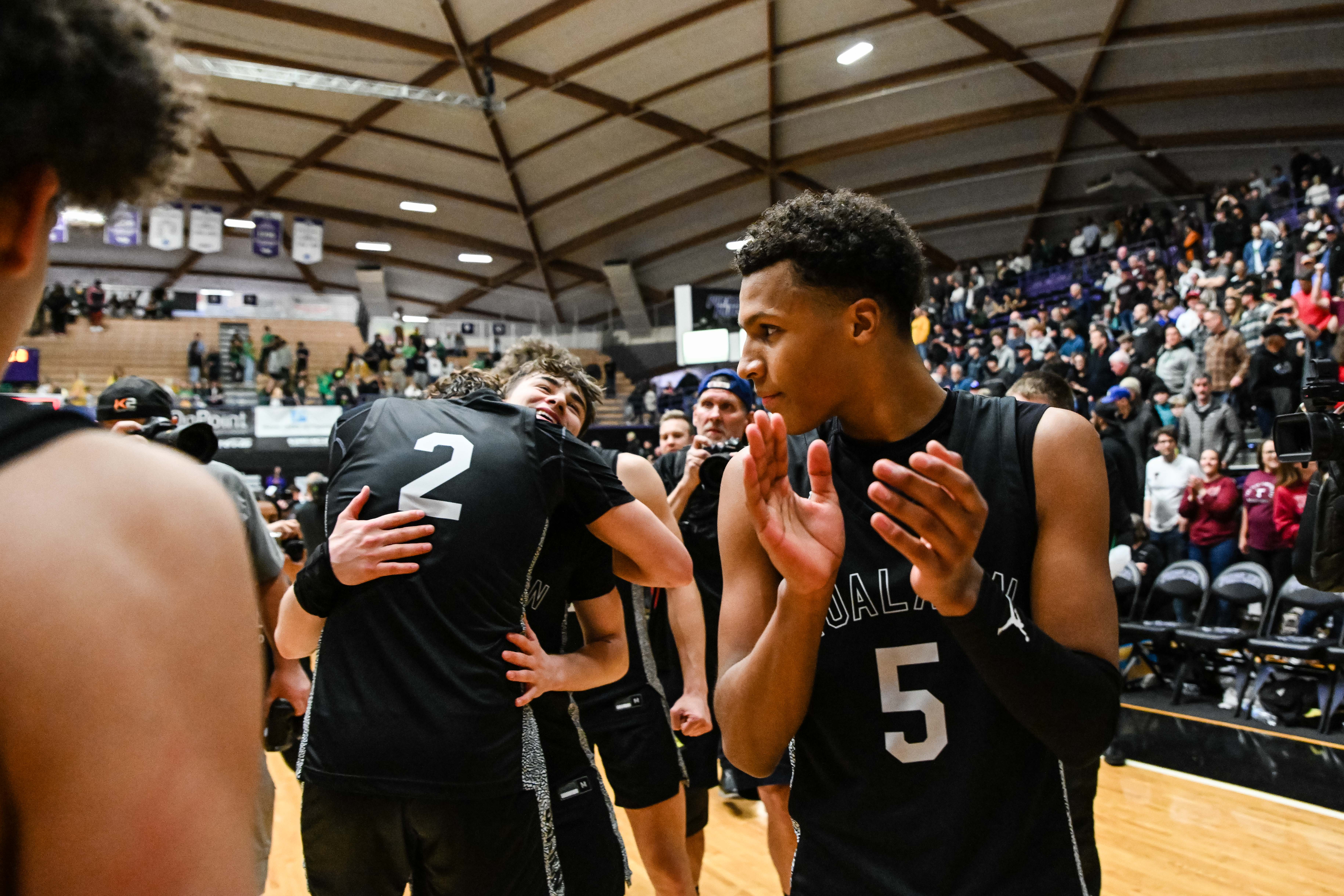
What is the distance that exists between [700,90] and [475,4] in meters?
4.38

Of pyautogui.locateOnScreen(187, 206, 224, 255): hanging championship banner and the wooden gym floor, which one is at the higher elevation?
pyautogui.locateOnScreen(187, 206, 224, 255): hanging championship banner

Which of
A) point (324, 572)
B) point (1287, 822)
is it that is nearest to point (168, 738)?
point (324, 572)

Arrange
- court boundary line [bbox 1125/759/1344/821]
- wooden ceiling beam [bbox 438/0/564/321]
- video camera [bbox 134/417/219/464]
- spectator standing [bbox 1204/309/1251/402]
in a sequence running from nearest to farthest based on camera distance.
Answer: video camera [bbox 134/417/219/464]
court boundary line [bbox 1125/759/1344/821]
spectator standing [bbox 1204/309/1251/402]
wooden ceiling beam [bbox 438/0/564/321]

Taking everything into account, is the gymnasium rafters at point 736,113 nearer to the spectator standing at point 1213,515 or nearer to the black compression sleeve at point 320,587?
the spectator standing at point 1213,515

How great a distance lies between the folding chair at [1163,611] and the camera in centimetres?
718

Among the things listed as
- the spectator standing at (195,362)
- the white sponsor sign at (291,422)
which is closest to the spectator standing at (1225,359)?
the white sponsor sign at (291,422)

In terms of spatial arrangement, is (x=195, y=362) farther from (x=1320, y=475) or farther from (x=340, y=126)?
(x=1320, y=475)

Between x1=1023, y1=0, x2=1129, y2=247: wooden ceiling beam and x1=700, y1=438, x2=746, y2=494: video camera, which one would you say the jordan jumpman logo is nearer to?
x1=700, y1=438, x2=746, y2=494: video camera

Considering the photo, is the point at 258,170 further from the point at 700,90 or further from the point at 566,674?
the point at 566,674

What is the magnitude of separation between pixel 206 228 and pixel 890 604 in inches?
823

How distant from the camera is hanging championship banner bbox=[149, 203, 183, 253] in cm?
1803

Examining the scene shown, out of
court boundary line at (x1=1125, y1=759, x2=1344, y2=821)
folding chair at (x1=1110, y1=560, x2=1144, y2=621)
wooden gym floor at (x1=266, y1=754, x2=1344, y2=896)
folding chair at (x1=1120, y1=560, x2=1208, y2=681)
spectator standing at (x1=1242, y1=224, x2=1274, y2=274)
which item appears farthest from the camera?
spectator standing at (x1=1242, y1=224, x2=1274, y2=274)

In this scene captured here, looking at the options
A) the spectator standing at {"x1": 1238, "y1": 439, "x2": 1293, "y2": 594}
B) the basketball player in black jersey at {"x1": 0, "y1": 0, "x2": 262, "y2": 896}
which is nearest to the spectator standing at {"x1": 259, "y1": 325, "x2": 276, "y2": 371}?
the spectator standing at {"x1": 1238, "y1": 439, "x2": 1293, "y2": 594}

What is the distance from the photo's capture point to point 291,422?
20.0 metres
